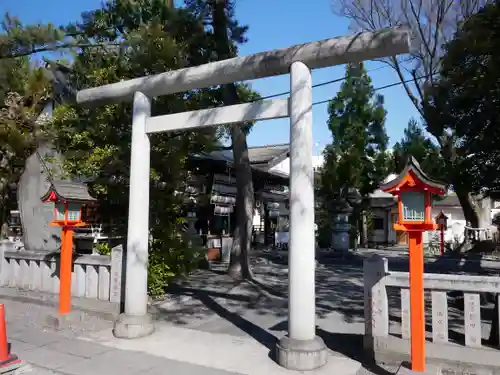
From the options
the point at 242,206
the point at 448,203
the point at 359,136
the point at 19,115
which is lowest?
the point at 242,206

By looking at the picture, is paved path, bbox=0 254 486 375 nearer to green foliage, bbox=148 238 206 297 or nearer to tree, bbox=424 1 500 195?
green foliage, bbox=148 238 206 297

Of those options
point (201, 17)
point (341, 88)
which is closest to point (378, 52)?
point (201, 17)

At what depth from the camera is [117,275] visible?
24.9 ft

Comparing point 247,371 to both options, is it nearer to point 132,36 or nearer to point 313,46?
point 313,46

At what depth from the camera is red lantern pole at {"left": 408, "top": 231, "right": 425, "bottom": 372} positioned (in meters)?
4.65

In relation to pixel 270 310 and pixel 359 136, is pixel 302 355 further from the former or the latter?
pixel 359 136

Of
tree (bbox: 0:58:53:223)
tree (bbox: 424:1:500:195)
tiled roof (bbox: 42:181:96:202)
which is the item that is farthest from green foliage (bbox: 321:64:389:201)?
tiled roof (bbox: 42:181:96:202)

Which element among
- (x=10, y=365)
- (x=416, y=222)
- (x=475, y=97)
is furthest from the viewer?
(x=475, y=97)

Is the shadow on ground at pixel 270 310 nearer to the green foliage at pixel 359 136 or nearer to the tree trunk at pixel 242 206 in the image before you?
the tree trunk at pixel 242 206

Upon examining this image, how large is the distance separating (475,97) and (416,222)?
24.0ft

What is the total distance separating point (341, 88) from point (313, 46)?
21015 mm

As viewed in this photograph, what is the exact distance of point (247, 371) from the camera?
5.22 meters

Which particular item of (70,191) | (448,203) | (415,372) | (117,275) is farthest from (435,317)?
(448,203)

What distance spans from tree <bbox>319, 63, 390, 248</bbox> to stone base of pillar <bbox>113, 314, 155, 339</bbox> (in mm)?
18869
